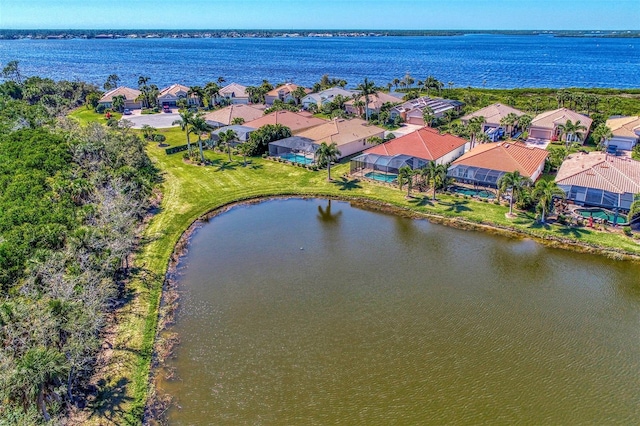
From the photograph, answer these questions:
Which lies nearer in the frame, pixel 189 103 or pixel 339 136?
pixel 339 136

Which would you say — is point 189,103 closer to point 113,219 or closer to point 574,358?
point 113,219

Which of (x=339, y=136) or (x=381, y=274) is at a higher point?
(x=339, y=136)

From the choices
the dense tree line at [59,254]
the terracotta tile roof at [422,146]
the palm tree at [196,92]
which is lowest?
the dense tree line at [59,254]

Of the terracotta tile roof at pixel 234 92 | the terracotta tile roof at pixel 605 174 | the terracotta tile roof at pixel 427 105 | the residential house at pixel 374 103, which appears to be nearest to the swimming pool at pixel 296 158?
the terracotta tile roof at pixel 427 105

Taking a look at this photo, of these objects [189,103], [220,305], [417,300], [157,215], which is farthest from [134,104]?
[417,300]

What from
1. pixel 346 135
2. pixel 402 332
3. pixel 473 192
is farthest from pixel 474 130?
pixel 402 332

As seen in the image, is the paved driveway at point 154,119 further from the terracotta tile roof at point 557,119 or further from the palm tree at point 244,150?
the terracotta tile roof at point 557,119
